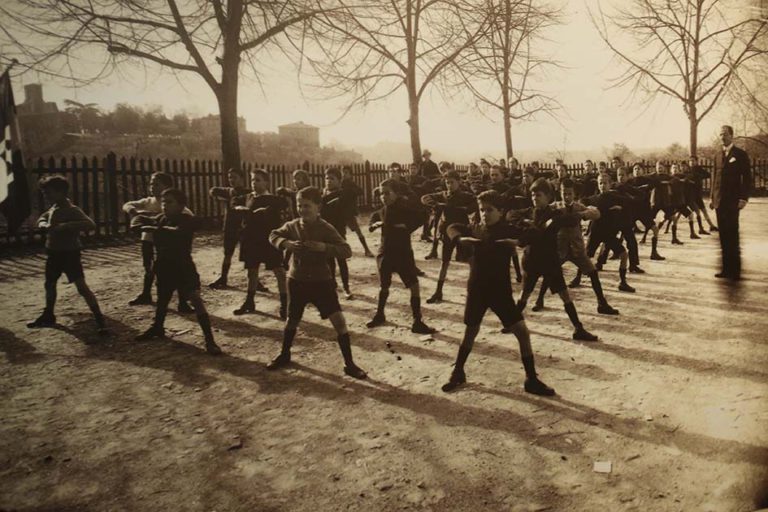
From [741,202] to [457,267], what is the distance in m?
Result: 4.81

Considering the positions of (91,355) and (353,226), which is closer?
(91,355)

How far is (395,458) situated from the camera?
3.31 metres

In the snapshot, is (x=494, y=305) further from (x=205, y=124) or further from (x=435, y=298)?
(x=205, y=124)

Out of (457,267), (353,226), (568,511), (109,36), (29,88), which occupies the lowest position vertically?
(568,511)

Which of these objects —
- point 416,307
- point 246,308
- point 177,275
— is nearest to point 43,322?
point 177,275

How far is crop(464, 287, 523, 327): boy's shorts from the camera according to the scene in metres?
4.21

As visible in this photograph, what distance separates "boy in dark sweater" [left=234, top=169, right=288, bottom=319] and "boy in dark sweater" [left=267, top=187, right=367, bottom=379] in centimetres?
200

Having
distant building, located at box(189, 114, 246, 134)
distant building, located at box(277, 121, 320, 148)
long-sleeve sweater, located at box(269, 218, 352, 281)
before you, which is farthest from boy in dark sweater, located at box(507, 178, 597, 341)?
distant building, located at box(277, 121, 320, 148)

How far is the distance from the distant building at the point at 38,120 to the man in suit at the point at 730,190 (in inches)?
379

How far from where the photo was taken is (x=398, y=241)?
20.1 ft

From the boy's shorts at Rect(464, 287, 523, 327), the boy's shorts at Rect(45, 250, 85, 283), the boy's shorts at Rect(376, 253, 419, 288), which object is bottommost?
the boy's shorts at Rect(464, 287, 523, 327)

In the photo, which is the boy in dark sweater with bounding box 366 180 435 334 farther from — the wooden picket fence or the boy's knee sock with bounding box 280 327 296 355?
the wooden picket fence

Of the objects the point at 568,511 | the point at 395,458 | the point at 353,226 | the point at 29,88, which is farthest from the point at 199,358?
the point at 29,88

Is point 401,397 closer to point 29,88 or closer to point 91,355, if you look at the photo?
point 91,355
